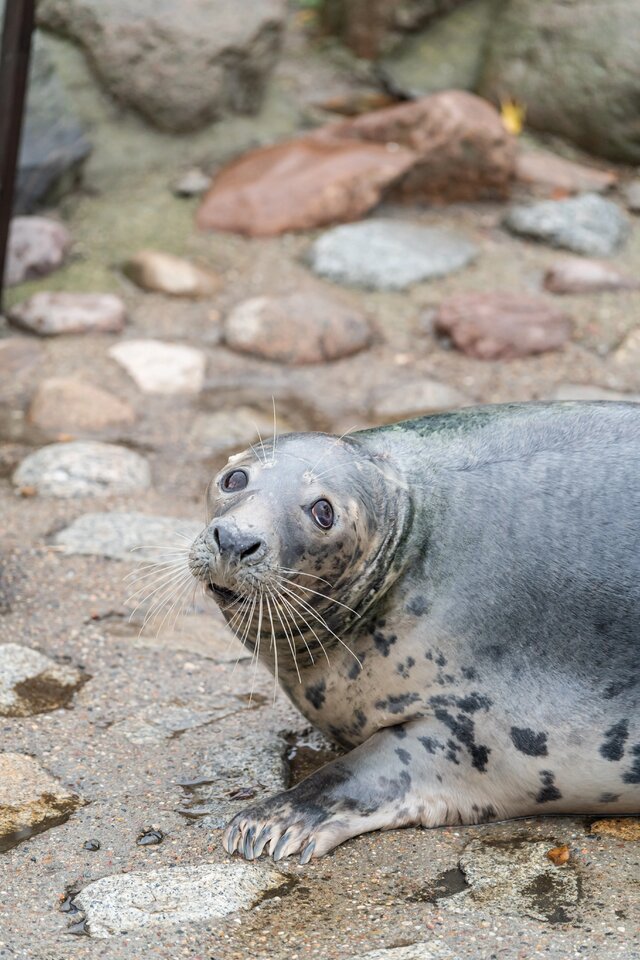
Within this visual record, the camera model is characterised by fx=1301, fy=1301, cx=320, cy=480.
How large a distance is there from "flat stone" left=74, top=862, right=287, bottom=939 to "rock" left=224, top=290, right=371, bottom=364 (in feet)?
14.2

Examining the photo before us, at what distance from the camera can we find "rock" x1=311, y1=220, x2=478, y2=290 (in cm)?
804

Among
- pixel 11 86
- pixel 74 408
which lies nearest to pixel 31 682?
pixel 74 408

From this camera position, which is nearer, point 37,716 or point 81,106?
point 37,716

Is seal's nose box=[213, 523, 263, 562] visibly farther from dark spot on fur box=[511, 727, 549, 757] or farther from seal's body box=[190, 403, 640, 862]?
dark spot on fur box=[511, 727, 549, 757]

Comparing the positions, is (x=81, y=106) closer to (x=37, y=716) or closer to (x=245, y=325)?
(x=245, y=325)

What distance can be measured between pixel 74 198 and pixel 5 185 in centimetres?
160

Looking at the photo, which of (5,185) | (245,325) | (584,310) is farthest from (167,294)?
(584,310)

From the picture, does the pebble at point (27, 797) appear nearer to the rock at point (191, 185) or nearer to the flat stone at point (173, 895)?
the flat stone at point (173, 895)

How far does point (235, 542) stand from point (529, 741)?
981mm

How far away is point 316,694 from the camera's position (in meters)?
3.81

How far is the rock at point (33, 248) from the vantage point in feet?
25.7

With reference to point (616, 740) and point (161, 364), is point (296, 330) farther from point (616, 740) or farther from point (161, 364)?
point (616, 740)

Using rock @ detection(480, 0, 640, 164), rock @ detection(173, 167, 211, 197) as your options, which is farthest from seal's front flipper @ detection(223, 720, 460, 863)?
rock @ detection(480, 0, 640, 164)

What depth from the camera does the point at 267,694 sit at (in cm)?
448
